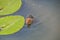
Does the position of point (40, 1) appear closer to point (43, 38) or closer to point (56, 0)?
point (56, 0)

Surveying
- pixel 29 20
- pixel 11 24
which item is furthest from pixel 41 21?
pixel 11 24

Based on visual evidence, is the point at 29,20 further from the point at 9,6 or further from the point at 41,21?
the point at 9,6

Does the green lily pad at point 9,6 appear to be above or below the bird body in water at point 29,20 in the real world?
above

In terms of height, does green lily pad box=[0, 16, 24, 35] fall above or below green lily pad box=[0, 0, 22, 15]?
below

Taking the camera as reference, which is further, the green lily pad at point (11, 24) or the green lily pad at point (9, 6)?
the green lily pad at point (9, 6)

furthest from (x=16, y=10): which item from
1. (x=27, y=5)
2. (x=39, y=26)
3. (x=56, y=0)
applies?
(x=56, y=0)

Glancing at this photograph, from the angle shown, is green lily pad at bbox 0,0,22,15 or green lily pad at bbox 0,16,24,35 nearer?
green lily pad at bbox 0,16,24,35
